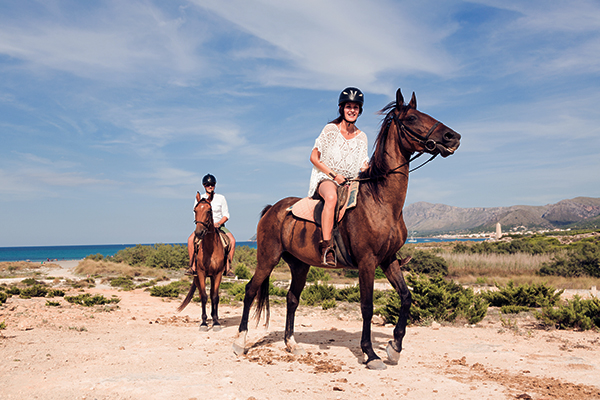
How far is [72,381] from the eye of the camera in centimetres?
444

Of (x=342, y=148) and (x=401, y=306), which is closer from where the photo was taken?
(x=401, y=306)

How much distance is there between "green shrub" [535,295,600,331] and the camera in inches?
306

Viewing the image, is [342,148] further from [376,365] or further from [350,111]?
[376,365]

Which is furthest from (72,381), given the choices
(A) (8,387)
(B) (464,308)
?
(B) (464,308)

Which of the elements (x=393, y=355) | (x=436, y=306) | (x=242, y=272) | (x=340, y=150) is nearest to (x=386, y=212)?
(x=340, y=150)

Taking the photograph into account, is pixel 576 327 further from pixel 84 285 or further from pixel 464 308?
pixel 84 285

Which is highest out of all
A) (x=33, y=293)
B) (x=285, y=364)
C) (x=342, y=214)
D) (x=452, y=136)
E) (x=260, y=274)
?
(x=452, y=136)

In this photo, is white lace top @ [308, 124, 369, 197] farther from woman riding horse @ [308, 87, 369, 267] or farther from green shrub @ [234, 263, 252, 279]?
green shrub @ [234, 263, 252, 279]

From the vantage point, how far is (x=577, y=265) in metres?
21.4

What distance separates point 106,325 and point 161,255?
77.8 feet

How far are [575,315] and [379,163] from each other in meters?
5.97

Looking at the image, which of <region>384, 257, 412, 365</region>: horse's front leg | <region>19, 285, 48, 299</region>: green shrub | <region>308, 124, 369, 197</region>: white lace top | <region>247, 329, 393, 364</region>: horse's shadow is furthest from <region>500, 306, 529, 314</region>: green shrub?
<region>19, 285, 48, 299</region>: green shrub

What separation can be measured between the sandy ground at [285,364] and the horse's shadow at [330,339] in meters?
0.02

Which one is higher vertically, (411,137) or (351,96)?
(351,96)
